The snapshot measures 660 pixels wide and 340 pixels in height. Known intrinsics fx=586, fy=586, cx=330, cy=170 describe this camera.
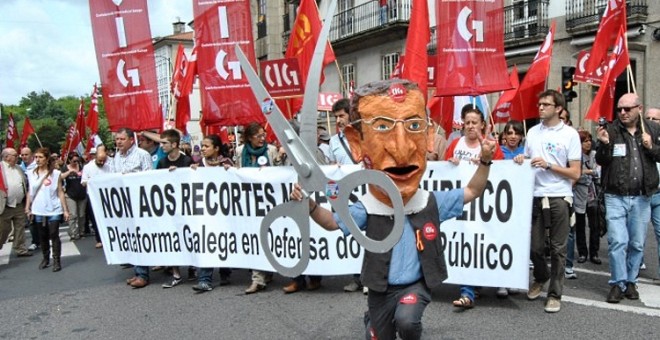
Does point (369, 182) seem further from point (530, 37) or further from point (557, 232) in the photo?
point (530, 37)

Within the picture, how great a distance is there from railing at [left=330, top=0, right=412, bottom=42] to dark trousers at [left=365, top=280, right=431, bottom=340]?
68.8 ft

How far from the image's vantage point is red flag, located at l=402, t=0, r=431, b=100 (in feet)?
23.3

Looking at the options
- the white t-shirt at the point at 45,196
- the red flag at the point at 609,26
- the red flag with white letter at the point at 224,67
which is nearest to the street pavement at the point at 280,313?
the white t-shirt at the point at 45,196

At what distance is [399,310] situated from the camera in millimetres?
3197

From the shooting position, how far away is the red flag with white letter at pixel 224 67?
7309 millimetres

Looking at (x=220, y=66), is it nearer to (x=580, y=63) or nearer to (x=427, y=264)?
(x=427, y=264)

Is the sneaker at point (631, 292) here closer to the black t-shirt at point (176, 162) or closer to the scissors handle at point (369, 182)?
the scissors handle at point (369, 182)

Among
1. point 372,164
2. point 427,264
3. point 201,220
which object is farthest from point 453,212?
point 201,220

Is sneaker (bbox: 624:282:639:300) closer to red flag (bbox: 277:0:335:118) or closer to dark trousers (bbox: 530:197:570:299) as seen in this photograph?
dark trousers (bbox: 530:197:570:299)

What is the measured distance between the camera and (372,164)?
308 cm

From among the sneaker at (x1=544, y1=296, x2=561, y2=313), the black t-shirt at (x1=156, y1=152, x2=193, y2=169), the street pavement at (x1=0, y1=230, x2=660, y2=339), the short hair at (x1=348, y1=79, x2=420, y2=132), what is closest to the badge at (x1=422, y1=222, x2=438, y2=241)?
the short hair at (x1=348, y1=79, x2=420, y2=132)

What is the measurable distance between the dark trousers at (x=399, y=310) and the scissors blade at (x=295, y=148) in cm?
83

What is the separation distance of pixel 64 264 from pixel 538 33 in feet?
50.8

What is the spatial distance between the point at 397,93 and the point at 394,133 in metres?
0.23
